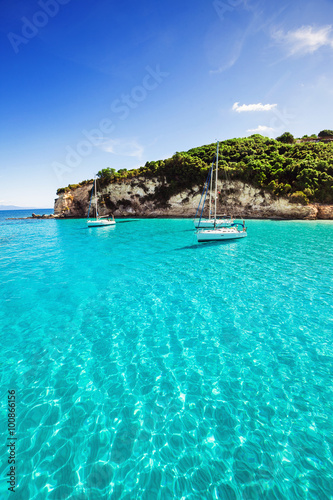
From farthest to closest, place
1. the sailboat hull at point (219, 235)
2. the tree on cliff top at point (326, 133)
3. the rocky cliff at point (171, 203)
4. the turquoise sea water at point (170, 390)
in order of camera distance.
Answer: the tree on cliff top at point (326, 133)
the rocky cliff at point (171, 203)
the sailboat hull at point (219, 235)
the turquoise sea water at point (170, 390)

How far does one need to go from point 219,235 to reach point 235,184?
36751 mm

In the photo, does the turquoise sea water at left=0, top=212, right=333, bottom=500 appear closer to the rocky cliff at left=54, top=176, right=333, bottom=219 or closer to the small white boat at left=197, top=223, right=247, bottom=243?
the small white boat at left=197, top=223, right=247, bottom=243

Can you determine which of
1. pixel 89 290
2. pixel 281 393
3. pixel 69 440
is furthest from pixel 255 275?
pixel 69 440

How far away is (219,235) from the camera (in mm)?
28594

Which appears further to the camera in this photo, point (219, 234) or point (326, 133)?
point (326, 133)

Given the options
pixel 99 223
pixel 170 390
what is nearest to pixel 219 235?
pixel 170 390

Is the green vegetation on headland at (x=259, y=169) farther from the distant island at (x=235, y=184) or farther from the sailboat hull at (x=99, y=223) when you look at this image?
the sailboat hull at (x=99, y=223)

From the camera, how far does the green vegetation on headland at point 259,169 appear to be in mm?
50750

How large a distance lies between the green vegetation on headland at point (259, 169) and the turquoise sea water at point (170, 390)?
4810 cm

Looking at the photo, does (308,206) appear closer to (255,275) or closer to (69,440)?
(255,275)

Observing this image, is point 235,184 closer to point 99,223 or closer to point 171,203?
point 171,203

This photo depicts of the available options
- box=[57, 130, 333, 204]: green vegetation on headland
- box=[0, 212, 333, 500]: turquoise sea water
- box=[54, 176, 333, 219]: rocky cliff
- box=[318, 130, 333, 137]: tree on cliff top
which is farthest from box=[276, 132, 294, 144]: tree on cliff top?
box=[0, 212, 333, 500]: turquoise sea water

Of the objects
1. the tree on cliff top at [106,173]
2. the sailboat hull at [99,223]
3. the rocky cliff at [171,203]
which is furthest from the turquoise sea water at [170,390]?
the tree on cliff top at [106,173]

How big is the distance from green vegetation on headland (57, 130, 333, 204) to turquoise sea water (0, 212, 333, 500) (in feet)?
158
